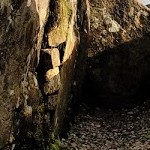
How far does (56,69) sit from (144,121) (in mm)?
5361

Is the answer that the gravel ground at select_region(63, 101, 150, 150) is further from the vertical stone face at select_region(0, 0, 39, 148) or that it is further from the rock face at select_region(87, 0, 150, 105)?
the vertical stone face at select_region(0, 0, 39, 148)

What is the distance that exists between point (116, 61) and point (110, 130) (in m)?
3.49

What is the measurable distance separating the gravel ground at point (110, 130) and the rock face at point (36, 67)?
1.28 metres

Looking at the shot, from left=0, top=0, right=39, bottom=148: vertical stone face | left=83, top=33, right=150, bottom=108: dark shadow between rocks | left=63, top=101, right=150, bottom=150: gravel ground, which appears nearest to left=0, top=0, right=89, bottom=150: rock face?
left=0, top=0, right=39, bottom=148: vertical stone face

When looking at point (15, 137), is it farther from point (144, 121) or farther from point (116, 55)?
point (116, 55)

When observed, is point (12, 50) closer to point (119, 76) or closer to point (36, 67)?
point (36, 67)

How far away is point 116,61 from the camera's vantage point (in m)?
18.4

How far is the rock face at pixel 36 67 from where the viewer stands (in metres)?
10.7

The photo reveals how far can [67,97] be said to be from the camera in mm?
15414

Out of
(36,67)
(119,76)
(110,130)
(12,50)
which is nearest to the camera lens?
(12,50)

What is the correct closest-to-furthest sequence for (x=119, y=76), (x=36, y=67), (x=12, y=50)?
(x=12, y=50) < (x=36, y=67) < (x=119, y=76)

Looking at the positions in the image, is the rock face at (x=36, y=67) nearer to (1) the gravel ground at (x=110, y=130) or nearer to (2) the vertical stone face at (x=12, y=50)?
(2) the vertical stone face at (x=12, y=50)

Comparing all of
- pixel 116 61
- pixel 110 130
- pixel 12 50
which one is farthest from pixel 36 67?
pixel 116 61

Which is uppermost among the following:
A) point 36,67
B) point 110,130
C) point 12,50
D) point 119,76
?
point 12,50
